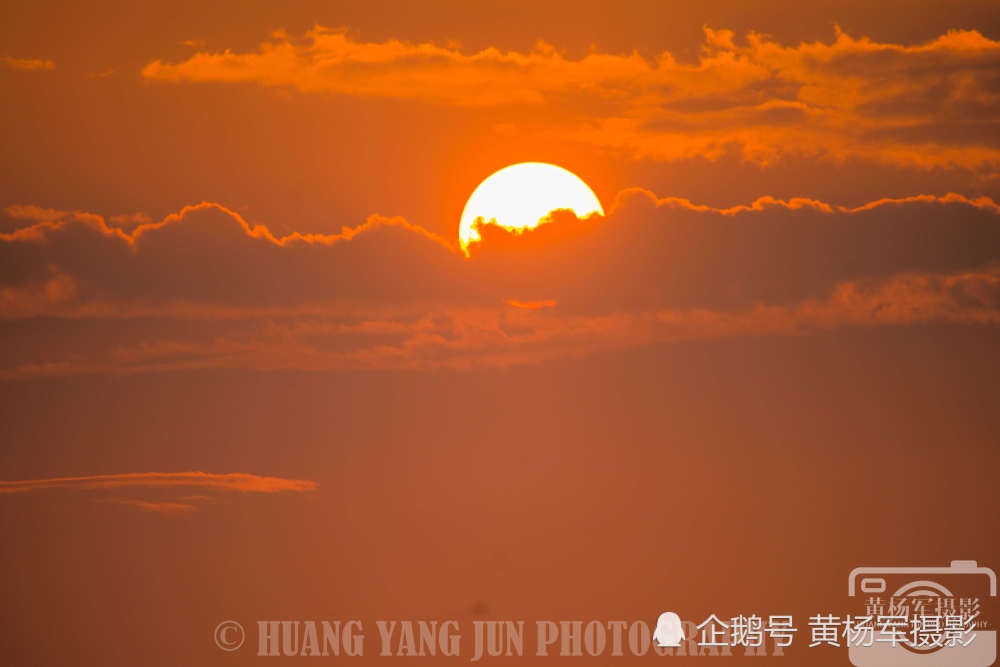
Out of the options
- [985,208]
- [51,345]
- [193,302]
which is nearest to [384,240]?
[193,302]

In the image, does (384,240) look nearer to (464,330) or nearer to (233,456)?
(464,330)

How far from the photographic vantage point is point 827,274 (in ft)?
46.1

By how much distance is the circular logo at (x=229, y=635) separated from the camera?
44.4 feet

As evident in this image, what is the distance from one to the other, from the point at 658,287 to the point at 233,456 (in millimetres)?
5471

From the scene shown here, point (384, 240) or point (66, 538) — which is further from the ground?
point (384, 240)

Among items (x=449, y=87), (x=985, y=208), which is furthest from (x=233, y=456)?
(x=985, y=208)

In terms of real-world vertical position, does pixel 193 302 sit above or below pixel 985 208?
below

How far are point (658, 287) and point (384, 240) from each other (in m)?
3.35

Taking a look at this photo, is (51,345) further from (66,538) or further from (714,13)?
(714,13)

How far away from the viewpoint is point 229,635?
13.6 m

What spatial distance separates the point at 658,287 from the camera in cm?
1404

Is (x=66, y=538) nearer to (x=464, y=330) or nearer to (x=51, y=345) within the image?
(x=51, y=345)

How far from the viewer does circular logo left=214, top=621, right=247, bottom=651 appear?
44.4 feet

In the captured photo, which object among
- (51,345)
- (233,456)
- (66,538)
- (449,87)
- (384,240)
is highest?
(449,87)
